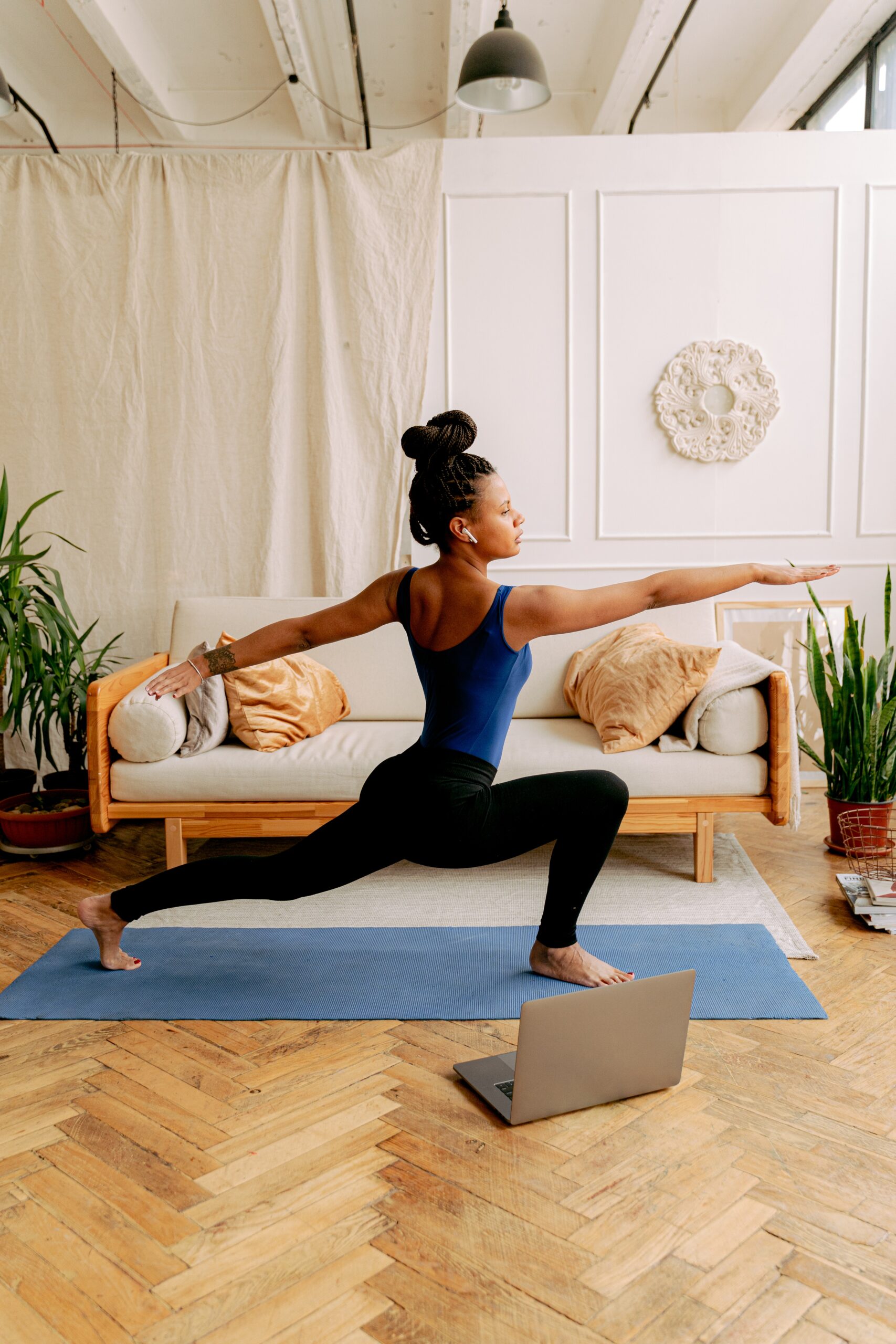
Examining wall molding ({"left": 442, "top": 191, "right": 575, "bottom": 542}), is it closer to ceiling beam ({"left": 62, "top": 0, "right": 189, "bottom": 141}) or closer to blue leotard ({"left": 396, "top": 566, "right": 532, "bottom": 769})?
ceiling beam ({"left": 62, "top": 0, "right": 189, "bottom": 141})

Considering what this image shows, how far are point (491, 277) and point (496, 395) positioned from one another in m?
0.46

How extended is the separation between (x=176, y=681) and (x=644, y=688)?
4.91 feet

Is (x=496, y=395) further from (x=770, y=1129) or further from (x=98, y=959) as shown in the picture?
(x=770, y=1129)

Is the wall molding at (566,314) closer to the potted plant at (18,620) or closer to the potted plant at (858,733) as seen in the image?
the potted plant at (858,733)

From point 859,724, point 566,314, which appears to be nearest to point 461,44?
point 566,314

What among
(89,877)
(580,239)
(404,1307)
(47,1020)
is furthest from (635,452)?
(404,1307)

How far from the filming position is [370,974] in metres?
2.37

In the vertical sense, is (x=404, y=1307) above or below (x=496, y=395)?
below

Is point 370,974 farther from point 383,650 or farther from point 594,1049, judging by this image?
point 383,650

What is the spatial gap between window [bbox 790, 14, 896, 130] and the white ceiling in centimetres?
6

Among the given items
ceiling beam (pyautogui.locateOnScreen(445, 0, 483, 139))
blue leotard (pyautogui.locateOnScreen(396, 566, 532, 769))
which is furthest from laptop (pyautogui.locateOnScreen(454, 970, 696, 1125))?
ceiling beam (pyautogui.locateOnScreen(445, 0, 483, 139))

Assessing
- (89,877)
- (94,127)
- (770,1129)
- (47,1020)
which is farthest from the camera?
(94,127)

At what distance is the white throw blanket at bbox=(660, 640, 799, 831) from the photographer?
9.59 ft

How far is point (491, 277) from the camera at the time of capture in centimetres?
390
